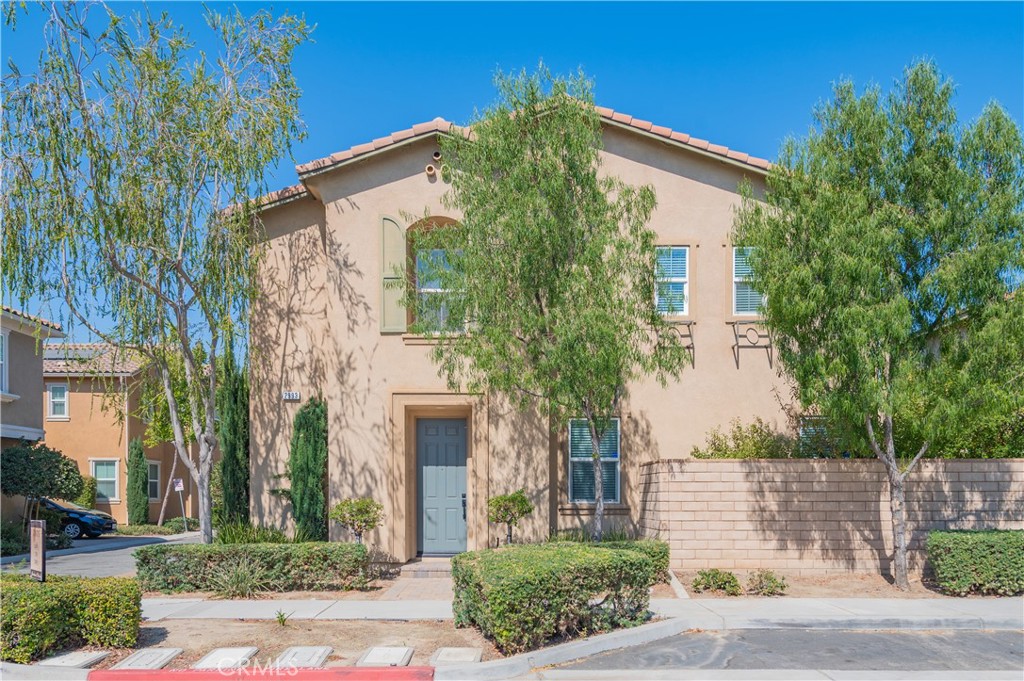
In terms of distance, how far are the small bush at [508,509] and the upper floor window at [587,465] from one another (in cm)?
126

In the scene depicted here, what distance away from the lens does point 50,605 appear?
29.6ft

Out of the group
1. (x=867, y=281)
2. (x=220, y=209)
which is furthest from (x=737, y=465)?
(x=220, y=209)

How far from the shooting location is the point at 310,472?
15461 mm

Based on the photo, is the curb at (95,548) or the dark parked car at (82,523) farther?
the dark parked car at (82,523)

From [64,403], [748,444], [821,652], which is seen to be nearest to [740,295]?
[748,444]

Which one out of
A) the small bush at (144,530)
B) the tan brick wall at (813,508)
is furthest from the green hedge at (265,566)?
the small bush at (144,530)

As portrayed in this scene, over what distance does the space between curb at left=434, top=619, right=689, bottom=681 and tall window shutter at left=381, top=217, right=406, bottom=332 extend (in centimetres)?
718

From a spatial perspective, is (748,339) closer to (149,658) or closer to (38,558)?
(149,658)

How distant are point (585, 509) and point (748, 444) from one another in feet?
9.60

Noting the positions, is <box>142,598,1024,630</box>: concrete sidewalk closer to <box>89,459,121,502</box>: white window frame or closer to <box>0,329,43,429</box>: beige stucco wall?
<box>0,329,43,429</box>: beige stucco wall

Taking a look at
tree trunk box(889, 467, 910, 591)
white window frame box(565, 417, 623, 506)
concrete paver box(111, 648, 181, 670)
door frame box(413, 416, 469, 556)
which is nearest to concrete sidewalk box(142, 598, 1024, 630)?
tree trunk box(889, 467, 910, 591)

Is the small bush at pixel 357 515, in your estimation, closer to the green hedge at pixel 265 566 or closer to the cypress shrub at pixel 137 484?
the green hedge at pixel 265 566

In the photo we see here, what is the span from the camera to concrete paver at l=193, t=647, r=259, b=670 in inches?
348

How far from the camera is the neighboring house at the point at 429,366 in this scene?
15.3m
